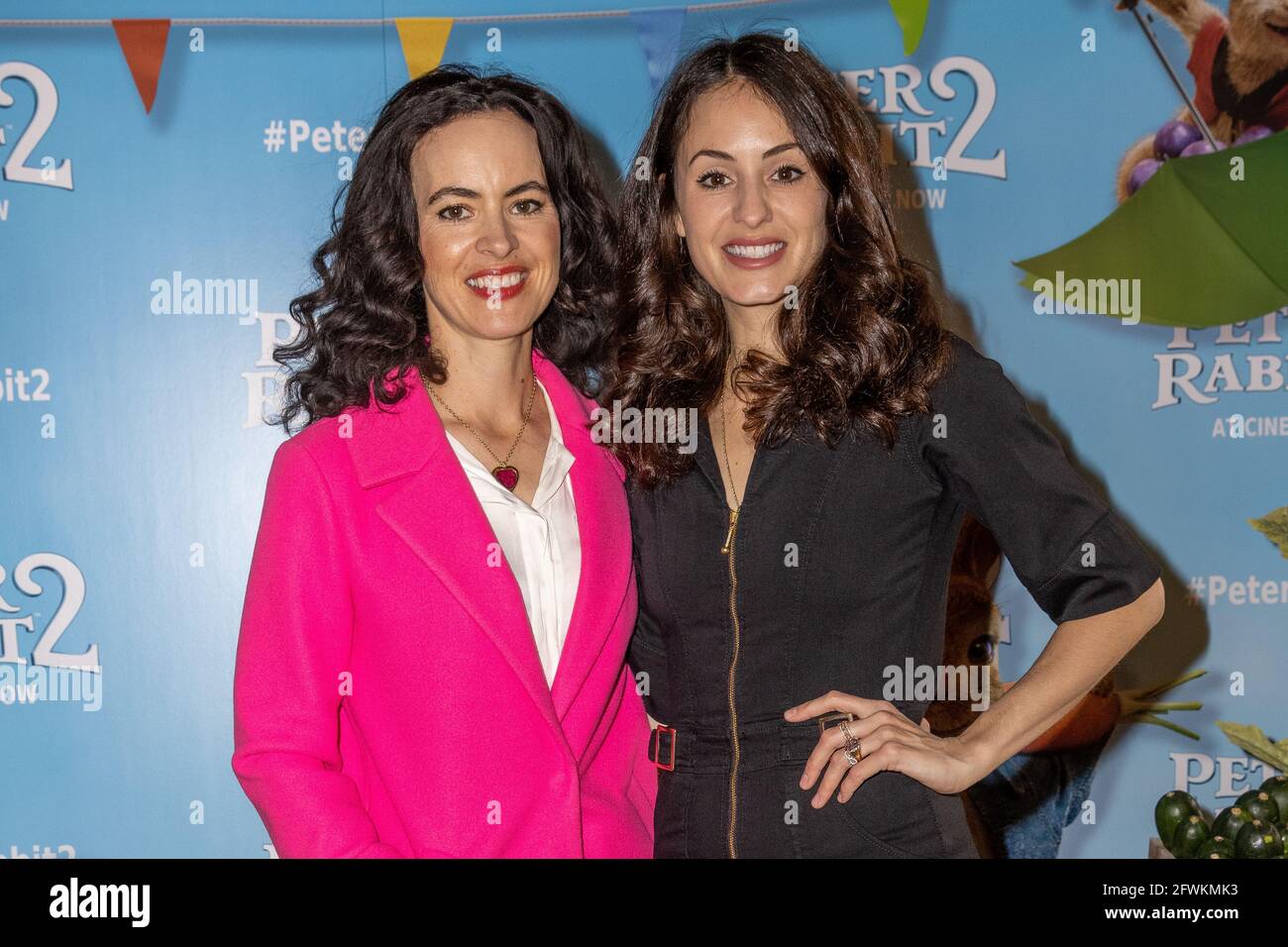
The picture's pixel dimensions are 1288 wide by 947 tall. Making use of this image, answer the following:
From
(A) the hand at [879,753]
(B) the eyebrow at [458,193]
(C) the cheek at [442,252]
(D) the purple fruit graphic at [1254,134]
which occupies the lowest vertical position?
(A) the hand at [879,753]

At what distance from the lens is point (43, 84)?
3.40m

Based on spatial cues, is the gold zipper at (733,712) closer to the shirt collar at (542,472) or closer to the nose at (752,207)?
the shirt collar at (542,472)

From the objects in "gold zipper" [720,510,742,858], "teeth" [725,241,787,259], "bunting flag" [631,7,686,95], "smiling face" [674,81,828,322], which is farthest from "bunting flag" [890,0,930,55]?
"gold zipper" [720,510,742,858]

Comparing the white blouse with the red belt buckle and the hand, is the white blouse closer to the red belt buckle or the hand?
the red belt buckle

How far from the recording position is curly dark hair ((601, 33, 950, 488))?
198 cm

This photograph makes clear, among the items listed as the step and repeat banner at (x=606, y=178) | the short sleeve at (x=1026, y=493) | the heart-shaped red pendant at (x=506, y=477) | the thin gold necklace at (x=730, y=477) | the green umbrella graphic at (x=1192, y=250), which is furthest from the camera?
the green umbrella graphic at (x=1192, y=250)

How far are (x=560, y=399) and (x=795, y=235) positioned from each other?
0.51 metres

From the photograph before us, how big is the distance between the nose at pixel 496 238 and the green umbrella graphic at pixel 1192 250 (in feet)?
6.36

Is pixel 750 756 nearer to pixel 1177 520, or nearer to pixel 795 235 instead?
pixel 795 235

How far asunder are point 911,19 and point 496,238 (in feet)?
6.45

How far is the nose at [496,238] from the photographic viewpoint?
212 centimetres

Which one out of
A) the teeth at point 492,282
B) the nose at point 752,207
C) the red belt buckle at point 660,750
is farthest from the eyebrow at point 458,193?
the red belt buckle at point 660,750

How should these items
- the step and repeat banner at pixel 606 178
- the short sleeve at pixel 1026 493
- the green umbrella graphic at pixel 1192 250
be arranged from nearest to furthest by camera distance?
the short sleeve at pixel 1026 493 → the step and repeat banner at pixel 606 178 → the green umbrella graphic at pixel 1192 250
